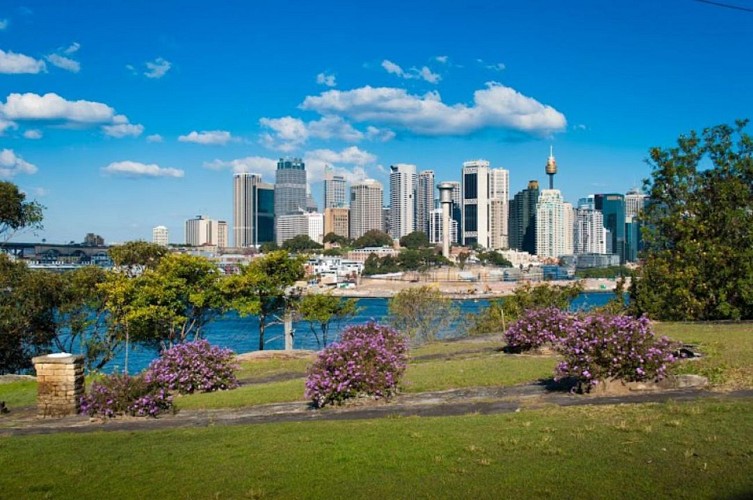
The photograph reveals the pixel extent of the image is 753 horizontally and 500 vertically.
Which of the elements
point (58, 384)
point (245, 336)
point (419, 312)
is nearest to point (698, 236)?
point (419, 312)

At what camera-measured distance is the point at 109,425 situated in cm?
1130

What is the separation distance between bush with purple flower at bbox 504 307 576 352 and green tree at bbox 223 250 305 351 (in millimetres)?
12168

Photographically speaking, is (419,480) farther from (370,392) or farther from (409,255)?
(409,255)

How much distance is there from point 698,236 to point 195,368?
19.4m

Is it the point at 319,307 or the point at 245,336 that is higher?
the point at 319,307

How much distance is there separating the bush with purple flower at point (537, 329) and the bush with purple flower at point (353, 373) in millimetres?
6459

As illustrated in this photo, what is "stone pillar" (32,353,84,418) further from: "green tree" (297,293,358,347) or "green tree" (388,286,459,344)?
"green tree" (388,286,459,344)

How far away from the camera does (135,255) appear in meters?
29.9

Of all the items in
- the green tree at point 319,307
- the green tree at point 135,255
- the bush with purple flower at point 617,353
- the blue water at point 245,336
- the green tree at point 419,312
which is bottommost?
the blue water at point 245,336

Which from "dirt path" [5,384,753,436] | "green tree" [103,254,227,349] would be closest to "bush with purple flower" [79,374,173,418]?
"dirt path" [5,384,753,436]

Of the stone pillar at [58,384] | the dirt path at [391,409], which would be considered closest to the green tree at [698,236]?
the dirt path at [391,409]

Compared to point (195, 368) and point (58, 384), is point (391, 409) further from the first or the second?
point (58, 384)

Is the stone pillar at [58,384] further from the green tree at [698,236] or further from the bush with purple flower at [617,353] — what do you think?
the green tree at [698,236]

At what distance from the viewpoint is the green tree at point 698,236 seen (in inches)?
931
